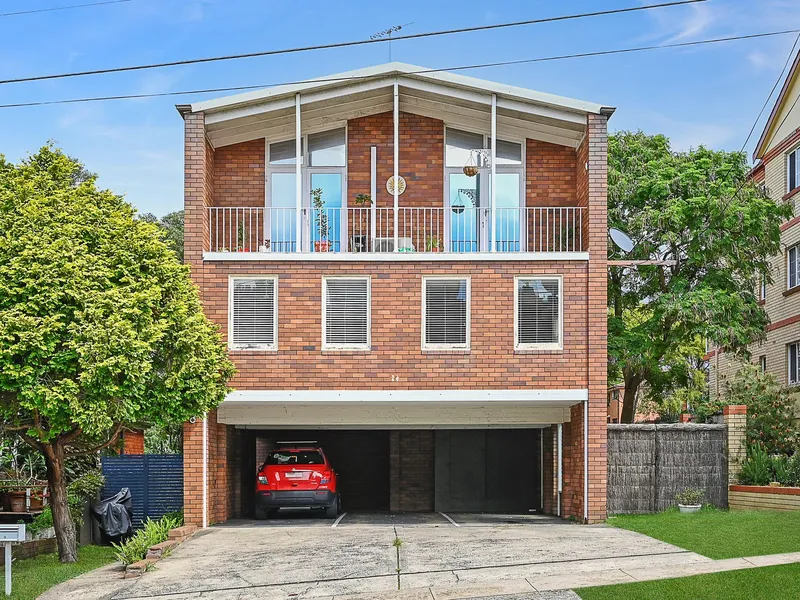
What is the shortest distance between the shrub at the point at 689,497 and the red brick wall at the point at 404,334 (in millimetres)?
2919

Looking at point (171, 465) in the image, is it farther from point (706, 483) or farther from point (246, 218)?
point (706, 483)

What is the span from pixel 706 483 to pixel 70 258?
12.6 meters

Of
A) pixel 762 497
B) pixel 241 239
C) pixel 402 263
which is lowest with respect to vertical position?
pixel 762 497

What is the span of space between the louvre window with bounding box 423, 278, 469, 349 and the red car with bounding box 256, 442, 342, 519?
3139 millimetres

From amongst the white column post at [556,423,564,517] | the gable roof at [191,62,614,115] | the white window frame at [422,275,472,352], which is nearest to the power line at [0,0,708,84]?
the gable roof at [191,62,614,115]

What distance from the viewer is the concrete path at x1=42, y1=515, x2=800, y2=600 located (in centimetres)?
1248

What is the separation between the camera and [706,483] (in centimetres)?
2055

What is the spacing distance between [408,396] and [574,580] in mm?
7666

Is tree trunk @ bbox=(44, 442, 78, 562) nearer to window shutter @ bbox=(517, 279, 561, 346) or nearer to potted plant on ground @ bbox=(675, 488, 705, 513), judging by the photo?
window shutter @ bbox=(517, 279, 561, 346)

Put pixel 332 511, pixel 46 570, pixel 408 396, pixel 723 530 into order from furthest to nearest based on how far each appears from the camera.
A: 1. pixel 332 511
2. pixel 408 396
3. pixel 723 530
4. pixel 46 570

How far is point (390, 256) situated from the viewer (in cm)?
1998

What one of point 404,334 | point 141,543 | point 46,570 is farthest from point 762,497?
point 46,570

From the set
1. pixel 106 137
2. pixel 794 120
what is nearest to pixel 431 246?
pixel 794 120

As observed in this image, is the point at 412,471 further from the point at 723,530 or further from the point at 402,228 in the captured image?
the point at 723,530
